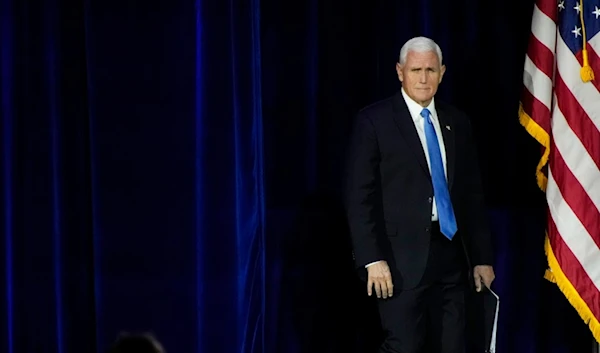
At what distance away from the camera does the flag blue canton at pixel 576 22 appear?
144 inches

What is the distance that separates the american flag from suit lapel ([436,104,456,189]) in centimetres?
58

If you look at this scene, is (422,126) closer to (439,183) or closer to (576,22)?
(439,183)

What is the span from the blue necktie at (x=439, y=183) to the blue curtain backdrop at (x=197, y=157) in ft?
2.18

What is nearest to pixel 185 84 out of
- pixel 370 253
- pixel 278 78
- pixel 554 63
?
pixel 278 78

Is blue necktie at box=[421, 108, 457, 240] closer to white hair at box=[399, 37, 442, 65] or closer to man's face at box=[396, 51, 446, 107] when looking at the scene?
man's face at box=[396, 51, 446, 107]

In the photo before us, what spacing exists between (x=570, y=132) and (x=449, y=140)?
2.17 ft

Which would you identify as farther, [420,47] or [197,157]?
[197,157]

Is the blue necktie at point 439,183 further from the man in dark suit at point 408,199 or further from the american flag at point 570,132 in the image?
the american flag at point 570,132

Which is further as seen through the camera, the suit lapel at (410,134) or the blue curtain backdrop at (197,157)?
the blue curtain backdrop at (197,157)

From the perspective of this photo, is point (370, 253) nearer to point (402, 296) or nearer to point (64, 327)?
point (402, 296)

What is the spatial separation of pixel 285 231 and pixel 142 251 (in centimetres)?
58

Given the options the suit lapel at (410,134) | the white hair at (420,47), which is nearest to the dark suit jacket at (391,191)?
the suit lapel at (410,134)

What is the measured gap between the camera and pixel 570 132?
145 inches

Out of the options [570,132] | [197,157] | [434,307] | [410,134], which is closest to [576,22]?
[570,132]
